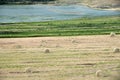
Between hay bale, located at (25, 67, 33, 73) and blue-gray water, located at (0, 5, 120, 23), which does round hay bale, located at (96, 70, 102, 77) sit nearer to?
hay bale, located at (25, 67, 33, 73)

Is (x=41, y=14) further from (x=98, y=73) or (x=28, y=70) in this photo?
(x=98, y=73)

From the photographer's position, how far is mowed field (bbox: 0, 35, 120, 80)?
1314 centimetres

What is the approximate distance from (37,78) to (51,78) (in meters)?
0.48

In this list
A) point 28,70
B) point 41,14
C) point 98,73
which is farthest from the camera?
point 41,14

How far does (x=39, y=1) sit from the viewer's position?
7069cm

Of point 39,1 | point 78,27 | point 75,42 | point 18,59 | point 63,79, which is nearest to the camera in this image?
point 63,79

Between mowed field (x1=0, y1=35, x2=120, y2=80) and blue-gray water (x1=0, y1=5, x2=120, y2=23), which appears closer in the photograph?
mowed field (x1=0, y1=35, x2=120, y2=80)

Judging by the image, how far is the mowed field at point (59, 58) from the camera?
13.1 meters

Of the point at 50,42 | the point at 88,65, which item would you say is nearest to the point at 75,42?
the point at 50,42

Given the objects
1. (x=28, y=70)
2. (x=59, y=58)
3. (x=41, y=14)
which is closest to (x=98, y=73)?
(x=28, y=70)

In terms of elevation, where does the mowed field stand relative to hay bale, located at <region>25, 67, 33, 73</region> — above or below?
below

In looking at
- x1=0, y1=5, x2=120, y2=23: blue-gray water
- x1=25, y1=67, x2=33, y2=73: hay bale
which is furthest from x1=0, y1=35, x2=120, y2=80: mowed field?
x1=0, y1=5, x2=120, y2=23: blue-gray water

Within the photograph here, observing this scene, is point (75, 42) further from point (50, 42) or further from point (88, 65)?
point (88, 65)

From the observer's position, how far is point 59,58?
16516 mm
